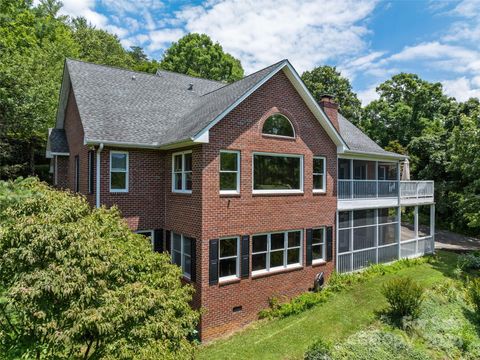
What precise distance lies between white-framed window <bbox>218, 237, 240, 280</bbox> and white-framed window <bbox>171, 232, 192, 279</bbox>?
1169 mm

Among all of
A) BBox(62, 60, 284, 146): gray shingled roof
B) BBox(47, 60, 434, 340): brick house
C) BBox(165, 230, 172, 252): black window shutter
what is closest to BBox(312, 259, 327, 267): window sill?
BBox(47, 60, 434, 340): brick house

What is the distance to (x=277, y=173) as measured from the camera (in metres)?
13.2

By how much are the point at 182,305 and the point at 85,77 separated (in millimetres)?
12254

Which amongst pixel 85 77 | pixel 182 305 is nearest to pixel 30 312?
pixel 182 305

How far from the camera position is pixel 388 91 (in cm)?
4475

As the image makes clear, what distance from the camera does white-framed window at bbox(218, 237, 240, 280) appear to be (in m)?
11.7

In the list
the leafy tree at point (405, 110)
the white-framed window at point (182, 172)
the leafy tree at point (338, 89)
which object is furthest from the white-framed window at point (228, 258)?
the leafy tree at point (338, 89)

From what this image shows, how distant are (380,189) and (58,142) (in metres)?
17.5

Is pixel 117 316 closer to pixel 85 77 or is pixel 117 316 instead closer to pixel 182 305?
pixel 182 305

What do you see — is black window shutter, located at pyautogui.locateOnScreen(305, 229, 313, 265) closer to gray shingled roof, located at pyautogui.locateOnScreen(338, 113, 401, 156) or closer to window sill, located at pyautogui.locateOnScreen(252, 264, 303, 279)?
window sill, located at pyautogui.locateOnScreen(252, 264, 303, 279)

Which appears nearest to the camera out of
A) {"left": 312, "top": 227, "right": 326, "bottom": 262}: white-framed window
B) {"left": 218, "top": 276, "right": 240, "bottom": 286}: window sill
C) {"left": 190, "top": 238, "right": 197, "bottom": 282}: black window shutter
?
{"left": 190, "top": 238, "right": 197, "bottom": 282}: black window shutter

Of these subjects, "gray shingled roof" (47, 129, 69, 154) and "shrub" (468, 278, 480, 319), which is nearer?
"shrub" (468, 278, 480, 319)

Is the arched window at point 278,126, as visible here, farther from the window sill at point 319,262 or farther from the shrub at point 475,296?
the shrub at point 475,296

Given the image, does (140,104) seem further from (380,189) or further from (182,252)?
(380,189)
